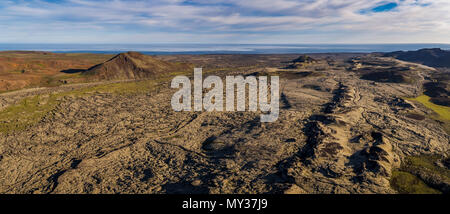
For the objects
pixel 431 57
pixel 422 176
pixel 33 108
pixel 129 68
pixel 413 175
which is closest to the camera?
pixel 422 176

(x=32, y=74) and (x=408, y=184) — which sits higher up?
(x=32, y=74)

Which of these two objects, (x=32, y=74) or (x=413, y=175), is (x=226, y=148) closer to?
(x=413, y=175)

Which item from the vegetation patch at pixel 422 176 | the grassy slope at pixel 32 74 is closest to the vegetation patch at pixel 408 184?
the vegetation patch at pixel 422 176

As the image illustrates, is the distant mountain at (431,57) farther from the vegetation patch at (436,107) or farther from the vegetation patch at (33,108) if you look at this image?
the vegetation patch at (33,108)

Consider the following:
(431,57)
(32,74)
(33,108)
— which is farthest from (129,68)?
(431,57)

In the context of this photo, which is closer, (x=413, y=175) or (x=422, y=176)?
(x=422, y=176)

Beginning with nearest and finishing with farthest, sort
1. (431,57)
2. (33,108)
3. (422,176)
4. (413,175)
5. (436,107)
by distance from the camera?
(422,176), (413,175), (436,107), (33,108), (431,57)

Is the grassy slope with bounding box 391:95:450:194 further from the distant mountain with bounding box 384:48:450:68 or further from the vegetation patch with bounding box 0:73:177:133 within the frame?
the distant mountain with bounding box 384:48:450:68
